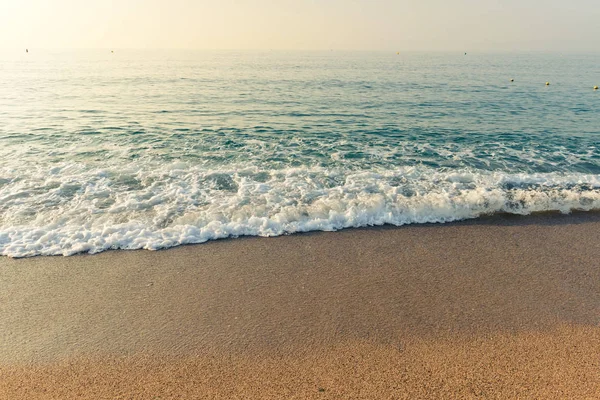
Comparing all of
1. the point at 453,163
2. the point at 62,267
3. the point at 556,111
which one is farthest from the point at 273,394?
the point at 556,111

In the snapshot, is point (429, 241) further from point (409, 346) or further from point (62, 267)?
point (62, 267)

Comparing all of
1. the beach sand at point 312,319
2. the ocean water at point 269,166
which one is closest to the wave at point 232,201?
the ocean water at point 269,166

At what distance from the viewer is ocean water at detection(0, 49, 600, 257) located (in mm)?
7148

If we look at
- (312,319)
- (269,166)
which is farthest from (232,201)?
(312,319)

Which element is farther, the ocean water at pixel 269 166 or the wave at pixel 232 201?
the ocean water at pixel 269 166

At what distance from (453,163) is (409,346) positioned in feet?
25.5

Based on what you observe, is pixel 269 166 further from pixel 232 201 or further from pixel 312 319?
pixel 312 319

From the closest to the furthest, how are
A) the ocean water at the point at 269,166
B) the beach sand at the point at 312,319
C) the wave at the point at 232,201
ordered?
the beach sand at the point at 312,319 → the wave at the point at 232,201 → the ocean water at the point at 269,166

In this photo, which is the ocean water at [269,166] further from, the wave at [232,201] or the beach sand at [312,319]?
the beach sand at [312,319]

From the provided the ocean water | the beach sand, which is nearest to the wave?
the ocean water

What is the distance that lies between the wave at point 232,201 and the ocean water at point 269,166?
37 millimetres

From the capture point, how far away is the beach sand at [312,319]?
376 cm

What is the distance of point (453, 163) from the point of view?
35.6ft

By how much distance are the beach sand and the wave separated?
1.79 feet
